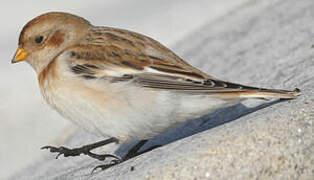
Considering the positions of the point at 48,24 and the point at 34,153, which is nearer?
the point at 48,24

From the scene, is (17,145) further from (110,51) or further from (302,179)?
(302,179)

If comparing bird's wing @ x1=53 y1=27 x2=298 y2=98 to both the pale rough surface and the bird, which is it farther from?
the pale rough surface

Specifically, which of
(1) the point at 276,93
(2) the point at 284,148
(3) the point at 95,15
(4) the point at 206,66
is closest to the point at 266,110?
(1) the point at 276,93

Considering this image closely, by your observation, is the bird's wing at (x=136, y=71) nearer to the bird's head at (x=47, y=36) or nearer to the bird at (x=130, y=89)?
the bird at (x=130, y=89)

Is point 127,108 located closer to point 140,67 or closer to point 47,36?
point 140,67

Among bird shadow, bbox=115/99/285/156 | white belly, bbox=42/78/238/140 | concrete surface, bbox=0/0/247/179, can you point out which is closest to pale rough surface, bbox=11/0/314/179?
bird shadow, bbox=115/99/285/156

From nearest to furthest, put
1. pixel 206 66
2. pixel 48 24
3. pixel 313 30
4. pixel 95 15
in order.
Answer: pixel 48 24, pixel 313 30, pixel 206 66, pixel 95 15

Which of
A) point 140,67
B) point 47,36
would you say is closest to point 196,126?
point 140,67
